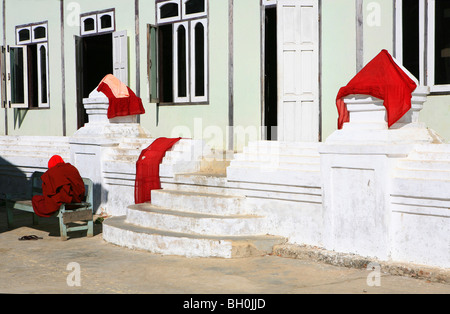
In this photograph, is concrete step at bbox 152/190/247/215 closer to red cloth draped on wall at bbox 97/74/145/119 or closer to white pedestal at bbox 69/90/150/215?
white pedestal at bbox 69/90/150/215

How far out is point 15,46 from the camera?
46.1 ft

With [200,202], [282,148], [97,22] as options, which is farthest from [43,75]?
[282,148]

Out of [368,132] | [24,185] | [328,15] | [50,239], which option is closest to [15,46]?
Result: [24,185]

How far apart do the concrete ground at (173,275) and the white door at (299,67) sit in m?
2.92

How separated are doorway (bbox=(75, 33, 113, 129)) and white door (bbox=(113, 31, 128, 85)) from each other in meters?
1.14

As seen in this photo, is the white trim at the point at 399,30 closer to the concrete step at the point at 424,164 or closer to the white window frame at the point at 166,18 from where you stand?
the concrete step at the point at 424,164

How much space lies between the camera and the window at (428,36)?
834 centimetres

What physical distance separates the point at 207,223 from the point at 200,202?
579mm

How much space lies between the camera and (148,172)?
9148 millimetres

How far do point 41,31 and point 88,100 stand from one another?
4288mm

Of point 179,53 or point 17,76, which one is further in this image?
point 17,76

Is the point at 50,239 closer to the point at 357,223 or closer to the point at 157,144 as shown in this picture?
the point at 157,144

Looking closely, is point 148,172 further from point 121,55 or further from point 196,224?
point 121,55
